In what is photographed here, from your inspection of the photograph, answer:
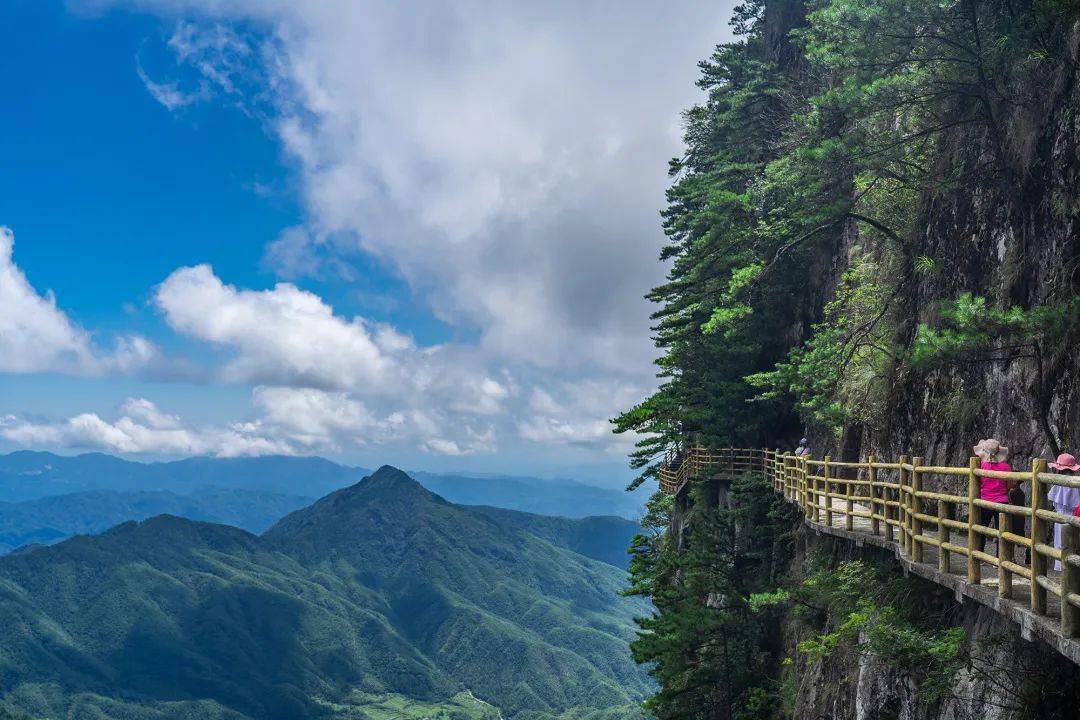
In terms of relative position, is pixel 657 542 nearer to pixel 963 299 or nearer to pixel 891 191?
pixel 891 191

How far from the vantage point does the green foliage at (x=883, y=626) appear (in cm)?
1297

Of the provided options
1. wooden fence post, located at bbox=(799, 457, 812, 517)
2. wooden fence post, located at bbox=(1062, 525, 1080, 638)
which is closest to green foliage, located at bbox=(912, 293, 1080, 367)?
wooden fence post, located at bbox=(799, 457, 812, 517)

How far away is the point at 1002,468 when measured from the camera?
13.5 m

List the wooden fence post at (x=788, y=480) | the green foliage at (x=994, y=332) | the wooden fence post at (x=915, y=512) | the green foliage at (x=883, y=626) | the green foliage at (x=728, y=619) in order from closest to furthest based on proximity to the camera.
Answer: the green foliage at (x=883, y=626)
the wooden fence post at (x=915, y=512)
the green foliage at (x=994, y=332)
the wooden fence post at (x=788, y=480)
the green foliage at (x=728, y=619)

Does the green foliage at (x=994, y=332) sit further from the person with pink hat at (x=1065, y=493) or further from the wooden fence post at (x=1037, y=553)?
the wooden fence post at (x=1037, y=553)

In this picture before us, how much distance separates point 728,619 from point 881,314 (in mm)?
11927

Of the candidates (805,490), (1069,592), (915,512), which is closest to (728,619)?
(805,490)

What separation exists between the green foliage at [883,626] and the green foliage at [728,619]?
5.58 meters

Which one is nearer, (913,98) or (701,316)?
(913,98)

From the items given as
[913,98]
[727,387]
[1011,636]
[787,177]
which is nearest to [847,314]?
[727,387]

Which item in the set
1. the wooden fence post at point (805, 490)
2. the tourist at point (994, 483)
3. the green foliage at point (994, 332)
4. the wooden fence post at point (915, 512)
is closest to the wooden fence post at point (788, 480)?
the wooden fence post at point (805, 490)

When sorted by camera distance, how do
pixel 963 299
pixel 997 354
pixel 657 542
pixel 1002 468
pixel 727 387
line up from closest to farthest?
pixel 1002 468 < pixel 963 299 < pixel 997 354 < pixel 727 387 < pixel 657 542

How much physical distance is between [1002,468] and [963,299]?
456 cm

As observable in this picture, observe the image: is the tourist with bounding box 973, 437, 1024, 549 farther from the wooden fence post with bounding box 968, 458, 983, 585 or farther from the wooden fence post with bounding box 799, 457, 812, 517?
the wooden fence post with bounding box 799, 457, 812, 517
